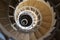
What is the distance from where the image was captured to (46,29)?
1171mm

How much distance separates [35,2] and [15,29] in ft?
0.85

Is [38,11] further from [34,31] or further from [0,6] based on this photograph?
[0,6]

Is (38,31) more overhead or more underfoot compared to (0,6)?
more underfoot

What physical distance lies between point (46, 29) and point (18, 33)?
0.19 metres

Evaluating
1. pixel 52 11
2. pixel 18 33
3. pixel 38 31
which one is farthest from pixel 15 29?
pixel 52 11

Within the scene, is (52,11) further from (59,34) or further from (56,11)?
(59,34)

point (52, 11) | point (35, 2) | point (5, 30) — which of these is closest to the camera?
point (5, 30)

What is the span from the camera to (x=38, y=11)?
4.18 feet

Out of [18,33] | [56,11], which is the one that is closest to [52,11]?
[56,11]

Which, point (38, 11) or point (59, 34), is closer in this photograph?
point (59, 34)

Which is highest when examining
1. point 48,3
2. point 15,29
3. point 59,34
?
point 48,3

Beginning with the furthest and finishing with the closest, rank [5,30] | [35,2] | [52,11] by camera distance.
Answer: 1. [35,2]
2. [52,11]
3. [5,30]

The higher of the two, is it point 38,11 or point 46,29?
point 38,11

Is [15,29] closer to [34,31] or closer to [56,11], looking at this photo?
[34,31]
